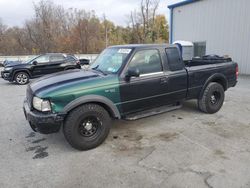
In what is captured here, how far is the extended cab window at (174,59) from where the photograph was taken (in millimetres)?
4480

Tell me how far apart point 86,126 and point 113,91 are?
76 centimetres

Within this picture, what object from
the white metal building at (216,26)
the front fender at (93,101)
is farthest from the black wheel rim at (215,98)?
the white metal building at (216,26)

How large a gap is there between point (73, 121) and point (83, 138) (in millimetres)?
371

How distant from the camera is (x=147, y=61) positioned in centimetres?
423

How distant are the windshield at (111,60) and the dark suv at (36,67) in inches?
299

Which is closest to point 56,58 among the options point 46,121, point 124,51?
point 124,51

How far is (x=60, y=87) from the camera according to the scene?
3.46 meters

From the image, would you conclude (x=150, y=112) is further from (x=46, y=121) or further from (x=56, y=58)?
(x=56, y=58)

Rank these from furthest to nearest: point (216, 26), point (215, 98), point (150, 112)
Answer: point (216, 26), point (215, 98), point (150, 112)

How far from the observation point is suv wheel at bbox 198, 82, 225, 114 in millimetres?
5145

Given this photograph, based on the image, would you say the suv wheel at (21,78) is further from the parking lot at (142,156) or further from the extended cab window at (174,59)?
the extended cab window at (174,59)

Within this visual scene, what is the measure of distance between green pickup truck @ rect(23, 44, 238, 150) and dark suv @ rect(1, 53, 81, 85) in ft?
24.9

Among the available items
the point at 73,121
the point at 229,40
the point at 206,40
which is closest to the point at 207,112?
the point at 73,121

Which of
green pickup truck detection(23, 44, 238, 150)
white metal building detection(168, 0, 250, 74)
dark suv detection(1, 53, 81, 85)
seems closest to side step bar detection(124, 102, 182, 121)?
green pickup truck detection(23, 44, 238, 150)
